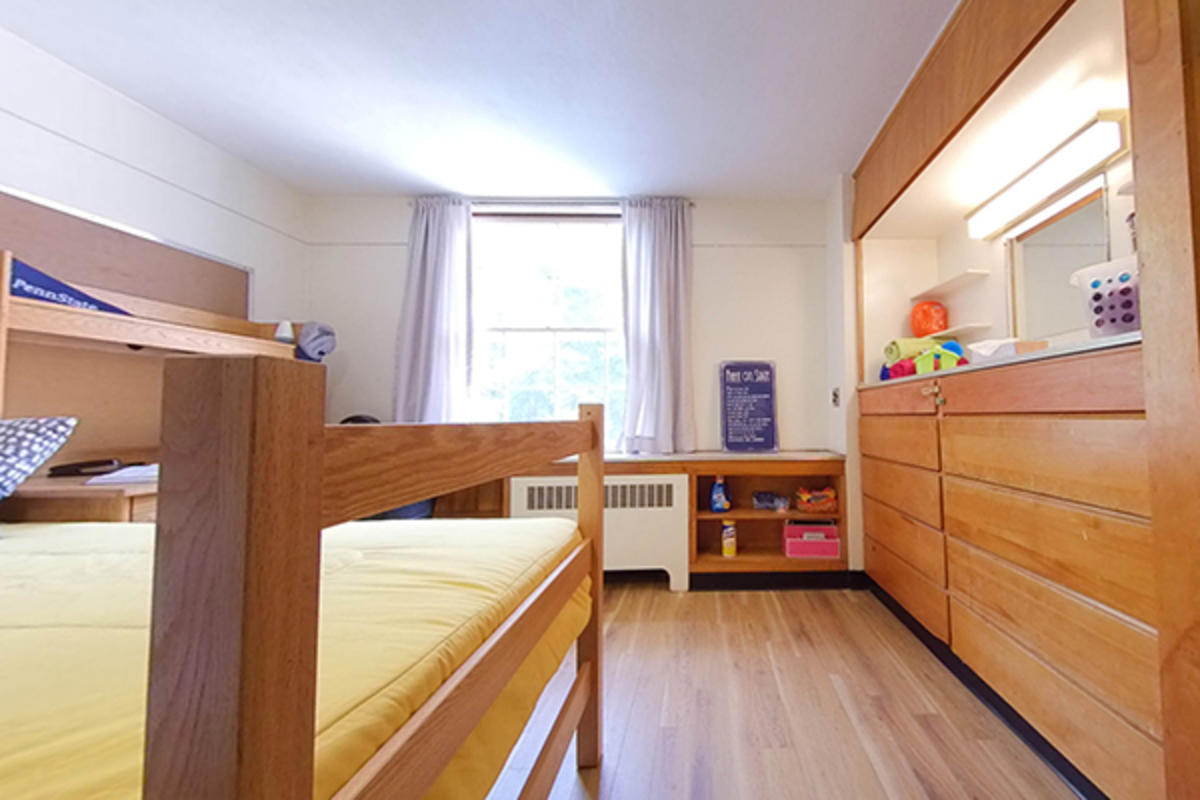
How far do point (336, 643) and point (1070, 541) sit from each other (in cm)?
150

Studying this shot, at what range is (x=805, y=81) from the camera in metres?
1.79

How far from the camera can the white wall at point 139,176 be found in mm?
1666

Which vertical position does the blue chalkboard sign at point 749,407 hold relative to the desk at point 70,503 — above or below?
above

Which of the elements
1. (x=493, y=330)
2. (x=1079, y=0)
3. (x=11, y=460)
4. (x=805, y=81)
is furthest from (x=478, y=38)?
(x=11, y=460)

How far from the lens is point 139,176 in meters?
2.01

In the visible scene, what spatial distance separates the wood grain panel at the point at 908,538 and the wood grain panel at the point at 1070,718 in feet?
0.69

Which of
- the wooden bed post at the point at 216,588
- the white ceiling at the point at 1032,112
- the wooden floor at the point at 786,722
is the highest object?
the white ceiling at the point at 1032,112

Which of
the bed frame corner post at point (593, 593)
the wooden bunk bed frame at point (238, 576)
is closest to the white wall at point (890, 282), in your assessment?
the bed frame corner post at point (593, 593)

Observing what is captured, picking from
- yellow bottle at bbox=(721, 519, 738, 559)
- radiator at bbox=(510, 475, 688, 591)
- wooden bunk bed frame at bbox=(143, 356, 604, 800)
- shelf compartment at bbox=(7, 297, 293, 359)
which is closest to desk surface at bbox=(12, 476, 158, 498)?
shelf compartment at bbox=(7, 297, 293, 359)

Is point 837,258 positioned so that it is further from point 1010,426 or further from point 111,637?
point 111,637

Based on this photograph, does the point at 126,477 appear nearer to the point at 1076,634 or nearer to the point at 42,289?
the point at 42,289

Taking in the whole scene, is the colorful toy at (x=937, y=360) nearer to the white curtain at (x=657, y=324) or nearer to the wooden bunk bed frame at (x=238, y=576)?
the white curtain at (x=657, y=324)

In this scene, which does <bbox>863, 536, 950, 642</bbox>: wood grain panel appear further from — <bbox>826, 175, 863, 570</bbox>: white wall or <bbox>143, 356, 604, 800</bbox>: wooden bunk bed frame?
<bbox>143, 356, 604, 800</bbox>: wooden bunk bed frame

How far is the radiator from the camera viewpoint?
235 centimetres
